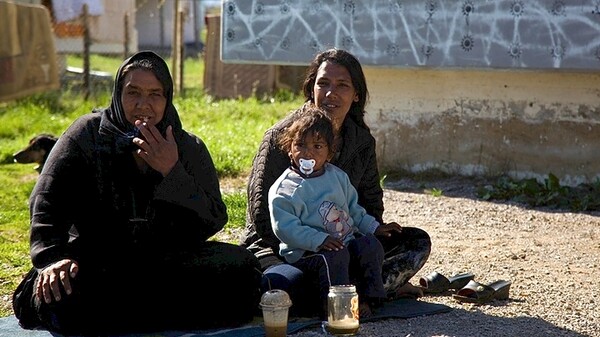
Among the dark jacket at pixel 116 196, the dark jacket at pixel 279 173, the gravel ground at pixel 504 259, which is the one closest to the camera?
the dark jacket at pixel 116 196

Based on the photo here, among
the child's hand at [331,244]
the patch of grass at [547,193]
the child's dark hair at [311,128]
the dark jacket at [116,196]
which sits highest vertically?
the child's dark hair at [311,128]

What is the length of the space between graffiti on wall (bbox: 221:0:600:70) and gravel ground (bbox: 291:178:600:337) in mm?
1144

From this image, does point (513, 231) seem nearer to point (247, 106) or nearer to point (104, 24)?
point (247, 106)

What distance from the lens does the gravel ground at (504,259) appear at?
→ 5.10m

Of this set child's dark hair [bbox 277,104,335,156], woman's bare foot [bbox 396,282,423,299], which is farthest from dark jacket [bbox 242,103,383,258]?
woman's bare foot [bbox 396,282,423,299]

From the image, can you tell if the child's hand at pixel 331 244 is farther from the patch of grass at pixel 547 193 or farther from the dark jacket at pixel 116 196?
the patch of grass at pixel 547 193

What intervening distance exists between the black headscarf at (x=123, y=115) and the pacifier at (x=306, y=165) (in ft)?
2.06

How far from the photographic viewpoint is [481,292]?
5551mm

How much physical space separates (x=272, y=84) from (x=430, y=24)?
7.45 metres

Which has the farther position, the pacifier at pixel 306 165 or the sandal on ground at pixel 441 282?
the sandal on ground at pixel 441 282

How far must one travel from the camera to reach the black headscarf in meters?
4.80

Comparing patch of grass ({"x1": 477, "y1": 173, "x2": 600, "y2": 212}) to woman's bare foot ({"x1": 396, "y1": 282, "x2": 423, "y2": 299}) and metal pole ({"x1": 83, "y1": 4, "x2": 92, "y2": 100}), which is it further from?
metal pole ({"x1": 83, "y1": 4, "x2": 92, "y2": 100})

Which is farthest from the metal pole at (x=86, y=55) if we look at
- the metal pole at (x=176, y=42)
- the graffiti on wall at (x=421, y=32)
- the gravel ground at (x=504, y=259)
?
the gravel ground at (x=504, y=259)

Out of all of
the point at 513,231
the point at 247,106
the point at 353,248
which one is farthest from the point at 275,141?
the point at 247,106
